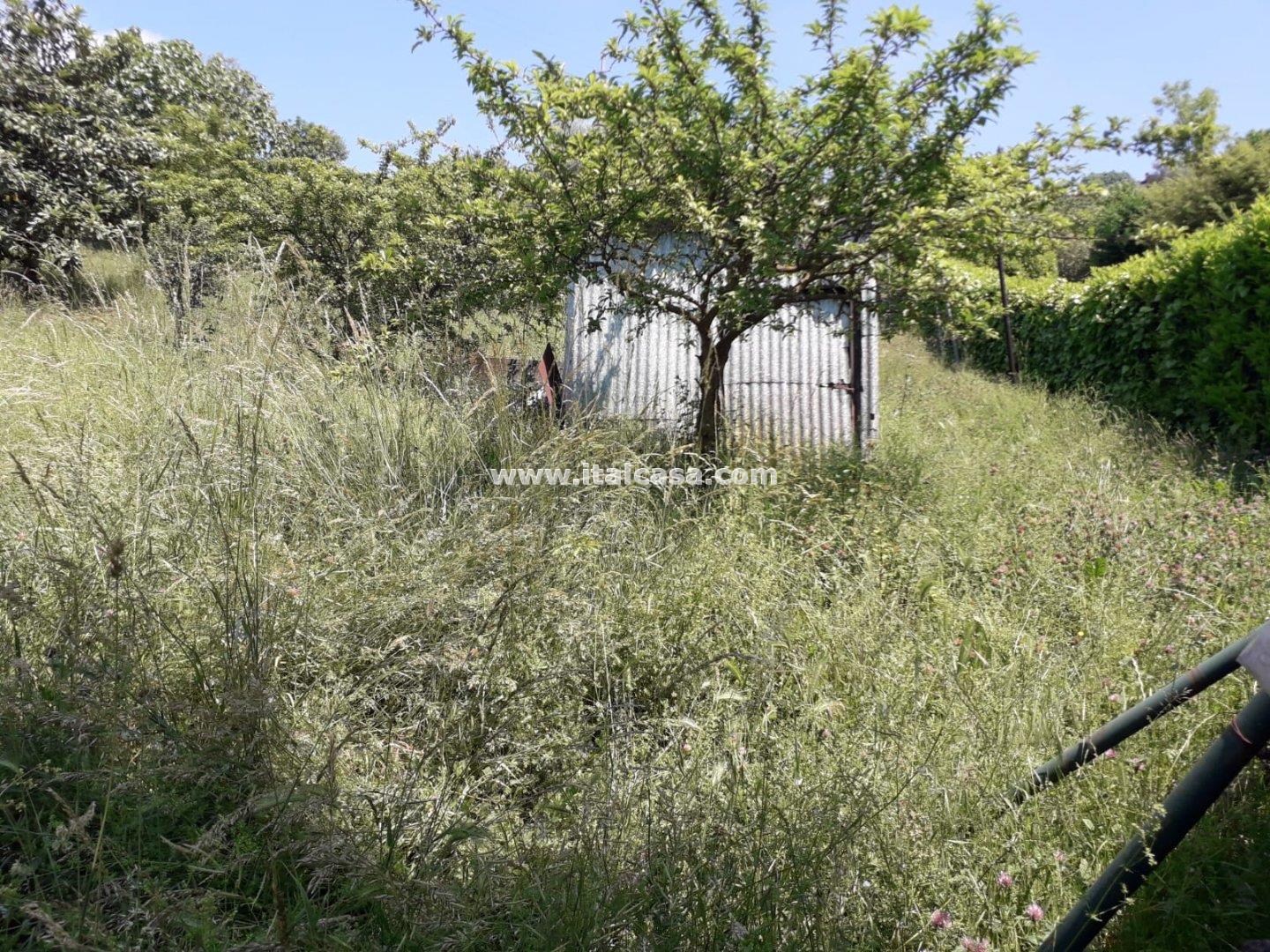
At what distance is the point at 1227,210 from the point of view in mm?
20203

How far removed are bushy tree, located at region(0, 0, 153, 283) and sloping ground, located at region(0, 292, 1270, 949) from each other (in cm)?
812

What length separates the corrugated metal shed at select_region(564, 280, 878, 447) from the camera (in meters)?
6.51

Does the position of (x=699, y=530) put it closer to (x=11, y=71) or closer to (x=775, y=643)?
(x=775, y=643)

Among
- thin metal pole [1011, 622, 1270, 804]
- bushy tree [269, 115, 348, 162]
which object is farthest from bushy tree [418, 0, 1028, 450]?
bushy tree [269, 115, 348, 162]

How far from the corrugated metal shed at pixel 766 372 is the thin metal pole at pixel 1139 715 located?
15.1 ft

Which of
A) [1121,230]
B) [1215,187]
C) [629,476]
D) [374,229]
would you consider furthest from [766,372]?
[1121,230]

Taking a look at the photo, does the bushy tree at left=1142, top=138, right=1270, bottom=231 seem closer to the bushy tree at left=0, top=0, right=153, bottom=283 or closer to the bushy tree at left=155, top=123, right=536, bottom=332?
the bushy tree at left=155, top=123, right=536, bottom=332

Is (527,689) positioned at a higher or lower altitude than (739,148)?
lower

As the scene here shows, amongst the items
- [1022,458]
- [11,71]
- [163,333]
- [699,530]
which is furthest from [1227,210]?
[11,71]

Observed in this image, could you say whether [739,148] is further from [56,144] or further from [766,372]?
[56,144]

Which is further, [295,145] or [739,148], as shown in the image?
[295,145]

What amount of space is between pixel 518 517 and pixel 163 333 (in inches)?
105

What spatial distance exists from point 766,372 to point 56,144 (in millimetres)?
11042

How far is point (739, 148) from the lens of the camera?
4.55m
